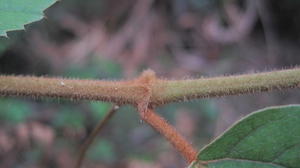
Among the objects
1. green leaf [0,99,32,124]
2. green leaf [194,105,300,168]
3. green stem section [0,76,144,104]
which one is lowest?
green leaf [194,105,300,168]

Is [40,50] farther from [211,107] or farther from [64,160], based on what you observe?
[211,107]

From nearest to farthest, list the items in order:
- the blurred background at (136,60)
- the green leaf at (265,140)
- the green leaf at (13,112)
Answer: the green leaf at (265,140) < the green leaf at (13,112) < the blurred background at (136,60)

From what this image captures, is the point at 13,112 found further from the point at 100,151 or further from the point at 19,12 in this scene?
the point at 19,12

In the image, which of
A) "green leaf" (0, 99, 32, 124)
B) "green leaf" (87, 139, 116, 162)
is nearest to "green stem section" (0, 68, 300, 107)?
"green leaf" (0, 99, 32, 124)

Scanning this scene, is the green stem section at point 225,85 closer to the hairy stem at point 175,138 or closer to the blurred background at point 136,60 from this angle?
the hairy stem at point 175,138

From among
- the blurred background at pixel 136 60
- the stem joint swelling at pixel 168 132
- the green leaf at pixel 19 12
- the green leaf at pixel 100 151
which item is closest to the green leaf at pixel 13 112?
the blurred background at pixel 136 60

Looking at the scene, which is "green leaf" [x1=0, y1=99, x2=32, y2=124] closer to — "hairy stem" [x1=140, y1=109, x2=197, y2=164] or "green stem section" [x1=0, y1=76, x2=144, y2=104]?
"green stem section" [x1=0, y1=76, x2=144, y2=104]

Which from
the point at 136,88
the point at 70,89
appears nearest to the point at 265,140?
the point at 136,88

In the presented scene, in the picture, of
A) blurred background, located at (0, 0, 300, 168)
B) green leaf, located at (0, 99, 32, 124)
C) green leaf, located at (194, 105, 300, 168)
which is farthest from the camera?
blurred background, located at (0, 0, 300, 168)
